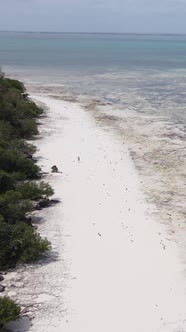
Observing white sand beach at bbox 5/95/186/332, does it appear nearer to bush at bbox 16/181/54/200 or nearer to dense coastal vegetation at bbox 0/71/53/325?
dense coastal vegetation at bbox 0/71/53/325

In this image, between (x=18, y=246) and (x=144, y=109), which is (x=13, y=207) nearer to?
(x=18, y=246)

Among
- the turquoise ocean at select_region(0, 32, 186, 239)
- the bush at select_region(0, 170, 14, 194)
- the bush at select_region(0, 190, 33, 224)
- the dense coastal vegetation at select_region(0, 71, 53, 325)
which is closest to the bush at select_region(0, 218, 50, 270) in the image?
the dense coastal vegetation at select_region(0, 71, 53, 325)

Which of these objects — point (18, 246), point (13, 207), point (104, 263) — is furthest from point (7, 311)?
point (13, 207)

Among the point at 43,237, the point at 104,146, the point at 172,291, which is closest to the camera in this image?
the point at 172,291

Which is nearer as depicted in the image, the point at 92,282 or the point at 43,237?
the point at 92,282

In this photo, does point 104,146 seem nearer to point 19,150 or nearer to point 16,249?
point 19,150

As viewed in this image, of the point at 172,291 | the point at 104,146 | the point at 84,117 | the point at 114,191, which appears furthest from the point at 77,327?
the point at 84,117

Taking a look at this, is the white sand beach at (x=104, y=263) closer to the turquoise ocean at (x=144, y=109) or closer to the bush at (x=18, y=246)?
the bush at (x=18, y=246)

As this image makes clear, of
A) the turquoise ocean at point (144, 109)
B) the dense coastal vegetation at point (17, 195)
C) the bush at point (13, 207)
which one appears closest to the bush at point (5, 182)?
the dense coastal vegetation at point (17, 195)
